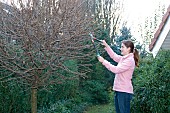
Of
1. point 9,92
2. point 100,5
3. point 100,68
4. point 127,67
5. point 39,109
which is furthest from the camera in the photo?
point 100,5

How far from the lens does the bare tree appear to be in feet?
16.9

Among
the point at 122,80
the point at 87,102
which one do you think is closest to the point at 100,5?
the point at 87,102

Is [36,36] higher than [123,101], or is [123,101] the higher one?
[36,36]

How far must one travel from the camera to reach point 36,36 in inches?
202

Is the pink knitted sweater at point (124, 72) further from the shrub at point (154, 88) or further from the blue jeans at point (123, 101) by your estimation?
the shrub at point (154, 88)

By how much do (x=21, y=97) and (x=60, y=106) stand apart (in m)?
1.48

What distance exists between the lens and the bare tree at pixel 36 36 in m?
5.14

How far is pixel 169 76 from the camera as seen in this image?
518 cm

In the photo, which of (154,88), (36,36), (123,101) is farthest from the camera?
(154,88)

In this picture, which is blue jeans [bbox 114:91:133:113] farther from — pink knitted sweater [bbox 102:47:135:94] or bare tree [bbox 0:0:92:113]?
bare tree [bbox 0:0:92:113]

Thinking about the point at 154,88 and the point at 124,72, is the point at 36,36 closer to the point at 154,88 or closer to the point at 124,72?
the point at 124,72

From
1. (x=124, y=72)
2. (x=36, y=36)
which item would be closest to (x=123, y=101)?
(x=124, y=72)

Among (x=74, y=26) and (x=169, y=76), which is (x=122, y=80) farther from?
(x=74, y=26)

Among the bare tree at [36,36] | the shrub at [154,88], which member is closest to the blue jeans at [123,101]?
the shrub at [154,88]
